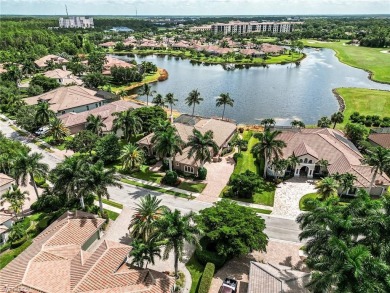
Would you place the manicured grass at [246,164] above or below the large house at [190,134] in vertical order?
below

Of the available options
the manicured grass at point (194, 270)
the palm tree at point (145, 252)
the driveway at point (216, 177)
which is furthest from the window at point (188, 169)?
the palm tree at point (145, 252)

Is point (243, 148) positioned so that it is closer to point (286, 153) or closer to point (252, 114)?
point (286, 153)

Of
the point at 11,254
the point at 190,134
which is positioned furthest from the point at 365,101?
the point at 11,254

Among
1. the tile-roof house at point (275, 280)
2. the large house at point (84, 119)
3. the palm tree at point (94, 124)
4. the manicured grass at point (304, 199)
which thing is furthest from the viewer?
the large house at point (84, 119)

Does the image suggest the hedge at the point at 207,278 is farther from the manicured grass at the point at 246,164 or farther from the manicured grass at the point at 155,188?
the manicured grass at the point at 246,164

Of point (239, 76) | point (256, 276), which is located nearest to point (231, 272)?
point (256, 276)

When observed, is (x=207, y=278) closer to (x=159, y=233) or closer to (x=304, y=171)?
(x=159, y=233)

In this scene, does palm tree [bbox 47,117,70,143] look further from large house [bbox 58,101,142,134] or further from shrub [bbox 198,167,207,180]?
shrub [bbox 198,167,207,180]
